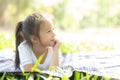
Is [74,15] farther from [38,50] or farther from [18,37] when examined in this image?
[38,50]

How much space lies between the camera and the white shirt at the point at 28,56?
261 centimetres

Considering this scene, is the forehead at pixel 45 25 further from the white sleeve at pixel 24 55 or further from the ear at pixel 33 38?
the white sleeve at pixel 24 55

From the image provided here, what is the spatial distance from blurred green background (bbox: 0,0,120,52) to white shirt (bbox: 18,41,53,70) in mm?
4540

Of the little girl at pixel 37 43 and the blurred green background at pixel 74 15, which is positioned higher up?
the blurred green background at pixel 74 15

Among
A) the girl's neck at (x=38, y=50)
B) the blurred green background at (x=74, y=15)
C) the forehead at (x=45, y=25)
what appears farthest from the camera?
the blurred green background at (x=74, y=15)

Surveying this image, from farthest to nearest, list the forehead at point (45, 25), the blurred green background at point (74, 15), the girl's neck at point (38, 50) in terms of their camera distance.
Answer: the blurred green background at point (74, 15) → the girl's neck at point (38, 50) → the forehead at point (45, 25)

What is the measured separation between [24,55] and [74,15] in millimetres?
5484

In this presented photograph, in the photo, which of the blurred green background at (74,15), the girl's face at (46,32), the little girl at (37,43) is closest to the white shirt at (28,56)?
the little girl at (37,43)

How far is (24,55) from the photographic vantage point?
262 cm

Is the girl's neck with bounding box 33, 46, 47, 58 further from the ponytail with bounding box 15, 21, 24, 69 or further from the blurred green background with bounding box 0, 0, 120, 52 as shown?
the blurred green background with bounding box 0, 0, 120, 52

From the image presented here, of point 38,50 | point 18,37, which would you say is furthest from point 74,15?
point 38,50

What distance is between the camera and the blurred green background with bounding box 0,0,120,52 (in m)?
7.44

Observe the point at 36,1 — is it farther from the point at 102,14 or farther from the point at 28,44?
the point at 28,44

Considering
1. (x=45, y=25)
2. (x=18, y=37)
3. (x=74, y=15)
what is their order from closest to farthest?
(x=45, y=25)
(x=18, y=37)
(x=74, y=15)
